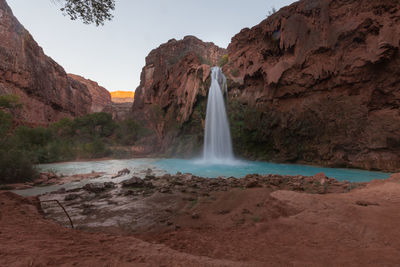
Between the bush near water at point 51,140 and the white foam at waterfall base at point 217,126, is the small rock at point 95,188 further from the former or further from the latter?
the white foam at waterfall base at point 217,126

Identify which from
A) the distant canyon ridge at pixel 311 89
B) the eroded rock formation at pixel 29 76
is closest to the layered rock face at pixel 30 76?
the eroded rock formation at pixel 29 76

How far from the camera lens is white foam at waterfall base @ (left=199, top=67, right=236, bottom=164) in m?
19.7

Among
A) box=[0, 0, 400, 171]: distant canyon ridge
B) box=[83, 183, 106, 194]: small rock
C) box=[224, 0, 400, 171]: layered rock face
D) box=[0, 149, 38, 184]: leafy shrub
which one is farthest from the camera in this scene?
box=[0, 0, 400, 171]: distant canyon ridge

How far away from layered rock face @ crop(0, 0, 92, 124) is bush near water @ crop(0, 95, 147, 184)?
5121 mm

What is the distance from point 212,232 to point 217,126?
17.8 meters

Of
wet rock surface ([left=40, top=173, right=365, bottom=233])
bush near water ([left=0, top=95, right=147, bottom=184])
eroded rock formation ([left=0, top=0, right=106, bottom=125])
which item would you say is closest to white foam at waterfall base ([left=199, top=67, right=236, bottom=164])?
bush near water ([left=0, top=95, right=147, bottom=184])

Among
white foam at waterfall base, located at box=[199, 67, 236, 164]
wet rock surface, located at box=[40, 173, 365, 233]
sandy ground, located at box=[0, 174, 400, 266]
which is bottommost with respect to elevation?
wet rock surface, located at box=[40, 173, 365, 233]

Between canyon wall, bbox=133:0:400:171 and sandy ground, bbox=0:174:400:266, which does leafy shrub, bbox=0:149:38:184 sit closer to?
sandy ground, bbox=0:174:400:266

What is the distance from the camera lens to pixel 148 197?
16.9 feet

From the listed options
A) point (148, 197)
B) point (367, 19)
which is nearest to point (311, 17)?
point (367, 19)

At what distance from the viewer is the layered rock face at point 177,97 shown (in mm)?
23422

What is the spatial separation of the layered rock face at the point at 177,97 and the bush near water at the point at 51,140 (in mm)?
6247

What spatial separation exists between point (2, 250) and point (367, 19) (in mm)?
18825

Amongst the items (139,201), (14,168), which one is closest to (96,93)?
(14,168)
